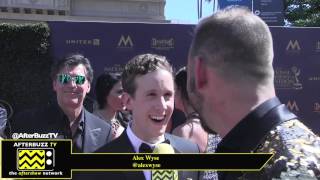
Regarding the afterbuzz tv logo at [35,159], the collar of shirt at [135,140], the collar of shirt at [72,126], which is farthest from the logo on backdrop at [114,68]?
the afterbuzz tv logo at [35,159]

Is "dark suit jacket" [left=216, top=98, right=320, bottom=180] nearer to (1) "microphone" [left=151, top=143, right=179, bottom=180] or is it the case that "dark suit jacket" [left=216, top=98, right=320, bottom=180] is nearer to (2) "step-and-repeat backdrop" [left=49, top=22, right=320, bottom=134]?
(1) "microphone" [left=151, top=143, right=179, bottom=180]

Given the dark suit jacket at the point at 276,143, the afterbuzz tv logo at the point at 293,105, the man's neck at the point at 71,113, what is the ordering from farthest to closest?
the afterbuzz tv logo at the point at 293,105, the man's neck at the point at 71,113, the dark suit jacket at the point at 276,143

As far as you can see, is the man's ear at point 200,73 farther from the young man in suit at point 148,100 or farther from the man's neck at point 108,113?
the man's neck at point 108,113

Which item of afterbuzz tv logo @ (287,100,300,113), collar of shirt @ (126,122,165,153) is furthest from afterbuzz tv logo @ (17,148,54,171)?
afterbuzz tv logo @ (287,100,300,113)

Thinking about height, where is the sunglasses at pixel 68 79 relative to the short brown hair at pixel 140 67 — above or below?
below

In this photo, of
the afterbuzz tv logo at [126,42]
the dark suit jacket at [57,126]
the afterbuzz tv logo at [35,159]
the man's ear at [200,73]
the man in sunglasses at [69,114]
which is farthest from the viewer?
the afterbuzz tv logo at [126,42]

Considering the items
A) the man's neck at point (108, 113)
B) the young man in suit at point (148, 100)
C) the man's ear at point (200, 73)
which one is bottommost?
the man's neck at point (108, 113)

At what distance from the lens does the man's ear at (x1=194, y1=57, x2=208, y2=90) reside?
62.1 inches

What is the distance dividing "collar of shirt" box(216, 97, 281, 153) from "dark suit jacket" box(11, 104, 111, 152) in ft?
6.17

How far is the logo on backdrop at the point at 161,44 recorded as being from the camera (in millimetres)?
6797

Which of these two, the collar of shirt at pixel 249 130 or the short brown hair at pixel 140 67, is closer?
the collar of shirt at pixel 249 130

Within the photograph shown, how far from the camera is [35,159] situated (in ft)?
7.32

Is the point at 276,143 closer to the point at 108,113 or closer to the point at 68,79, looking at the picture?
the point at 68,79

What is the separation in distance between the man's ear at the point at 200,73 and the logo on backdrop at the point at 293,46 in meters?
5.67
